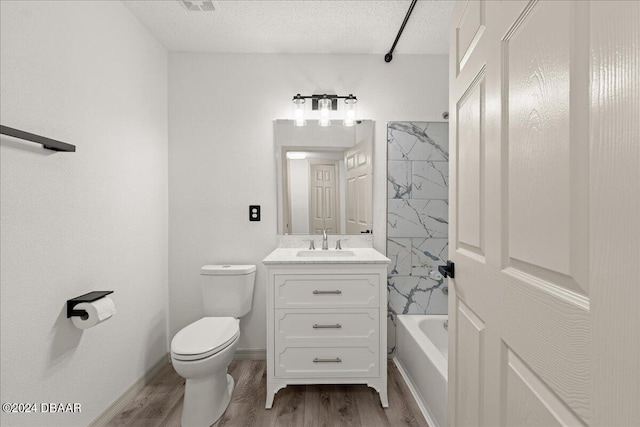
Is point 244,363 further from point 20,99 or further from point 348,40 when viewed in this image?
point 348,40

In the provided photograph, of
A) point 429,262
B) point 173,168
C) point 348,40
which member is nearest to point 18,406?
point 173,168

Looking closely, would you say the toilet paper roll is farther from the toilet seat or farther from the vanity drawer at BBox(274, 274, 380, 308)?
the vanity drawer at BBox(274, 274, 380, 308)

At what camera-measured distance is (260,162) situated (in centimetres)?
251

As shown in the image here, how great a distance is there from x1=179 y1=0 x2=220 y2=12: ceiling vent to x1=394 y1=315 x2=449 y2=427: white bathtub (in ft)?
8.04

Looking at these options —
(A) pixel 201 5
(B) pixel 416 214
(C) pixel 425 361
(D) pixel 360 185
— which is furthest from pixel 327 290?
(A) pixel 201 5

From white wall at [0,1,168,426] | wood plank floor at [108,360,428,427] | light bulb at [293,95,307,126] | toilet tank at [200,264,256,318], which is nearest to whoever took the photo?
white wall at [0,1,168,426]

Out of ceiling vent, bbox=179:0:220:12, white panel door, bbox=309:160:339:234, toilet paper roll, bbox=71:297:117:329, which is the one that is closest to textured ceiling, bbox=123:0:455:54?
ceiling vent, bbox=179:0:220:12

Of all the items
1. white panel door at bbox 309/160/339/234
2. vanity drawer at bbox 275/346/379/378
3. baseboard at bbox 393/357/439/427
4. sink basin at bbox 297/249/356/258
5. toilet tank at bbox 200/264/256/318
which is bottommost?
baseboard at bbox 393/357/439/427

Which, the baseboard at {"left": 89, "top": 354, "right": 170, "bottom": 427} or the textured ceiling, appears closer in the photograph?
the baseboard at {"left": 89, "top": 354, "right": 170, "bottom": 427}

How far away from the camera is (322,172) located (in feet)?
8.22

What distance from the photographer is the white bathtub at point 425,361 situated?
1635 millimetres

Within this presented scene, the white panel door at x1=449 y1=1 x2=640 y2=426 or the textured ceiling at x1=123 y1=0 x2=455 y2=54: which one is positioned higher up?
the textured ceiling at x1=123 y1=0 x2=455 y2=54

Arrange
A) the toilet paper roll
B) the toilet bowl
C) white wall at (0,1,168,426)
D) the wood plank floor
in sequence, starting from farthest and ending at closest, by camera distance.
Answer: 1. the wood plank floor
2. the toilet bowl
3. the toilet paper roll
4. white wall at (0,1,168,426)

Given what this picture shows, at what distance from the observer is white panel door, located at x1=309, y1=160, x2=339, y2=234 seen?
8.23ft
